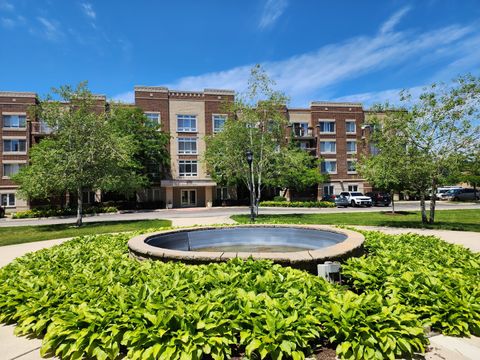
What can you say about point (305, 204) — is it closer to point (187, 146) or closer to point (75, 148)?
point (187, 146)

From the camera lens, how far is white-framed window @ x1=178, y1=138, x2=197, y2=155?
143 ft

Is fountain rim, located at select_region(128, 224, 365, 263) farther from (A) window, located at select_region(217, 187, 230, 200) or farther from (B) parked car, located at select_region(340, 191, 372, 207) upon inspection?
(A) window, located at select_region(217, 187, 230, 200)

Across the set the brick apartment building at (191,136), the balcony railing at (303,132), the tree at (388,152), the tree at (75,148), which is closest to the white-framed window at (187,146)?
the brick apartment building at (191,136)

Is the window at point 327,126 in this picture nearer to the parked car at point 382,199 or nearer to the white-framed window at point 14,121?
the parked car at point 382,199

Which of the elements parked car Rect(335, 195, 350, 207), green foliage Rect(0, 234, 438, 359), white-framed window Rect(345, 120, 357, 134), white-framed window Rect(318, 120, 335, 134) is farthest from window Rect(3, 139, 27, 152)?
white-framed window Rect(345, 120, 357, 134)

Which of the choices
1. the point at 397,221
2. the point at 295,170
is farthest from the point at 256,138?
the point at 397,221

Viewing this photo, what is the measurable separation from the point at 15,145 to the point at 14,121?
9.89 ft

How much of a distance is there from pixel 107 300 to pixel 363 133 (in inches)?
1975

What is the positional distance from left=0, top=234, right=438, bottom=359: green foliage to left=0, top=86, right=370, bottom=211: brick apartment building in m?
35.1

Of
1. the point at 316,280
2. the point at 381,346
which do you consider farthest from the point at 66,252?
the point at 381,346

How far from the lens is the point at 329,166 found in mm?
48250

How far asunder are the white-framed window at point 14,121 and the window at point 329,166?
4108cm

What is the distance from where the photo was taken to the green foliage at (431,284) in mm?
4172

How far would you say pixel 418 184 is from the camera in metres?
16.2
